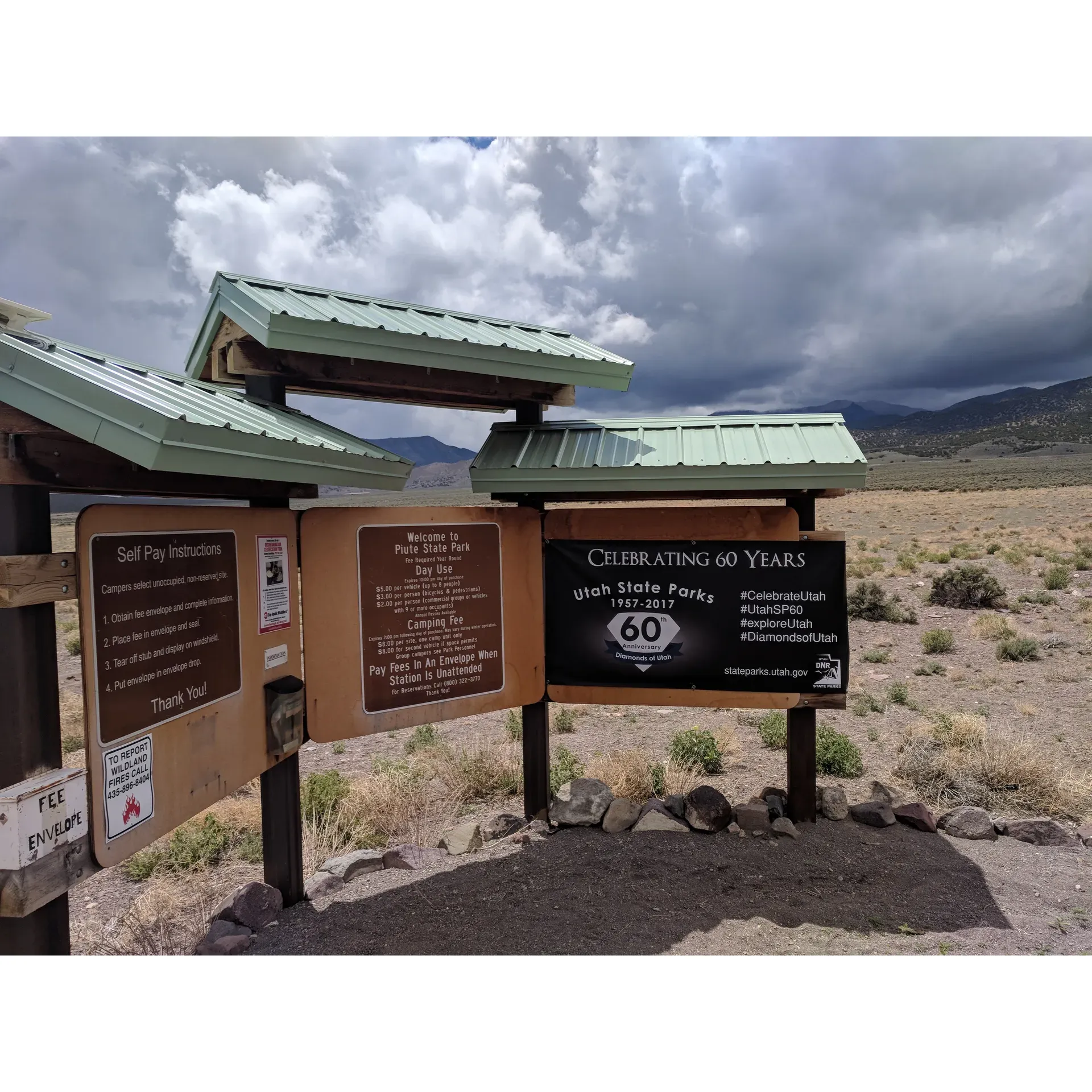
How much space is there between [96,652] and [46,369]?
1146 mm

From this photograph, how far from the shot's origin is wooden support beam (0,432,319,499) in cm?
276

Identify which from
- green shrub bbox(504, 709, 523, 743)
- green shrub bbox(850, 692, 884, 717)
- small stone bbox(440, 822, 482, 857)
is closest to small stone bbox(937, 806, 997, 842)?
green shrub bbox(850, 692, 884, 717)

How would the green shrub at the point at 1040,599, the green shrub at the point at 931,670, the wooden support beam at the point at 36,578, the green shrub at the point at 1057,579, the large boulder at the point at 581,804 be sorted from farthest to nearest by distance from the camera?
1. the green shrub at the point at 1057,579
2. the green shrub at the point at 1040,599
3. the green shrub at the point at 931,670
4. the large boulder at the point at 581,804
5. the wooden support beam at the point at 36,578

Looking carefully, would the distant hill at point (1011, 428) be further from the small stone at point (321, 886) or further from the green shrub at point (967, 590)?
the small stone at point (321, 886)

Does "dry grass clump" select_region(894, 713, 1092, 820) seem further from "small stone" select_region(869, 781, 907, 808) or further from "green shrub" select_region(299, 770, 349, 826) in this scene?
"green shrub" select_region(299, 770, 349, 826)

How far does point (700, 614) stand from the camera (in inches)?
213

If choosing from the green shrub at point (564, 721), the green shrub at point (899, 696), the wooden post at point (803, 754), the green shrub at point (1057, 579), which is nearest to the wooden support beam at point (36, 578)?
the wooden post at point (803, 754)

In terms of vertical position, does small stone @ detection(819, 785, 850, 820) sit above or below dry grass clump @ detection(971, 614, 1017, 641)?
below

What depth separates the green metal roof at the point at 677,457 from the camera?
15.6ft

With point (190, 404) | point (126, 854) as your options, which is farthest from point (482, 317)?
point (126, 854)

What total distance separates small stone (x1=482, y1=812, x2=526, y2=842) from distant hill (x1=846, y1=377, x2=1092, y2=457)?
321ft

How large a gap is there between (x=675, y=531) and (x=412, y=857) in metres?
3.18

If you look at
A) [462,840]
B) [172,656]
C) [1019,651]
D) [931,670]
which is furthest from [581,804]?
[1019,651]

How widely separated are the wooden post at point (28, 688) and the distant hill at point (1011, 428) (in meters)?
101
